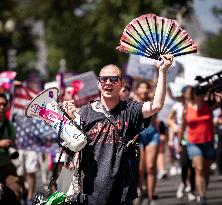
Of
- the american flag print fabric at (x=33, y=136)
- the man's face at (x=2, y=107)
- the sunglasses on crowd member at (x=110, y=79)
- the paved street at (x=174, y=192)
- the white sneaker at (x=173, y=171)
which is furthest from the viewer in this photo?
the white sneaker at (x=173, y=171)

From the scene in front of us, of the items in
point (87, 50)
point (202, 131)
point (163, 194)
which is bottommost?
point (163, 194)

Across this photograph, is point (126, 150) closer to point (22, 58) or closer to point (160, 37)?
point (160, 37)

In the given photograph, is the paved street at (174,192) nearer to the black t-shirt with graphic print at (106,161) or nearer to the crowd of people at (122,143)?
the crowd of people at (122,143)

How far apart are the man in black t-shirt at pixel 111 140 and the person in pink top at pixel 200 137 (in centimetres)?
503

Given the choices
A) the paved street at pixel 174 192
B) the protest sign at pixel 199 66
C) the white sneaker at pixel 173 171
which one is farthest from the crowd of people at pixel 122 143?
the white sneaker at pixel 173 171

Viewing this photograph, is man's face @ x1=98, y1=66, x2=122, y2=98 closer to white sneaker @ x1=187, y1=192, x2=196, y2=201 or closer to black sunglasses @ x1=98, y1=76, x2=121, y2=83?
black sunglasses @ x1=98, y1=76, x2=121, y2=83

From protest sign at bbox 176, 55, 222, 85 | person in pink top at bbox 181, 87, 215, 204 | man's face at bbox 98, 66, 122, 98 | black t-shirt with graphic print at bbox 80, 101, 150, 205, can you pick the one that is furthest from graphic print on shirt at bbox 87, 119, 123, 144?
protest sign at bbox 176, 55, 222, 85

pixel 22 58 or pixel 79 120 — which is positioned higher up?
pixel 22 58

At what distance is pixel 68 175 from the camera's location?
20.9 ft

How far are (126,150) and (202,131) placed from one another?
5.37 m

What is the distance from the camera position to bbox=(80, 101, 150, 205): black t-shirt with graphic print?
6.19 metres

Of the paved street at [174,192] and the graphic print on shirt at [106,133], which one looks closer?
the graphic print on shirt at [106,133]

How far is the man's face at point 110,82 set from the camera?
6375 mm

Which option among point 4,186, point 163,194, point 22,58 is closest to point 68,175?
point 4,186
